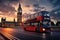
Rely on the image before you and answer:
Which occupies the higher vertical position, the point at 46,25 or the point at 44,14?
the point at 44,14

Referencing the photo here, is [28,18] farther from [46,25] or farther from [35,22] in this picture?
[46,25]

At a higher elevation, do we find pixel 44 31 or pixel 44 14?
pixel 44 14

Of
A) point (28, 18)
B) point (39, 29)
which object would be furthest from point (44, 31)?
point (28, 18)

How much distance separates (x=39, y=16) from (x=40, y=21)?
602 millimetres

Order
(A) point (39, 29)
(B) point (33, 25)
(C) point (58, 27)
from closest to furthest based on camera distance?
(A) point (39, 29)
(B) point (33, 25)
(C) point (58, 27)

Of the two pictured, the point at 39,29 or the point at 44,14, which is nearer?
the point at 44,14

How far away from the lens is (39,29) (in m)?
18.8

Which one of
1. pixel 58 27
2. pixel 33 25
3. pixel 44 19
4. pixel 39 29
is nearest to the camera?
pixel 44 19

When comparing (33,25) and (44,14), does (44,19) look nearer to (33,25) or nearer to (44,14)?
(44,14)

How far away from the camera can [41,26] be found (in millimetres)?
18141

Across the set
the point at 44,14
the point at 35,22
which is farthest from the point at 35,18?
the point at 44,14

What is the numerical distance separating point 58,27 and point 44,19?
10.2 metres

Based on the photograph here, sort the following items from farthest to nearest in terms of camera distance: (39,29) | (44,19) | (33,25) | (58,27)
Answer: (58,27) < (33,25) < (39,29) < (44,19)

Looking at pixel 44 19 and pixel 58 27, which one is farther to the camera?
pixel 58 27
